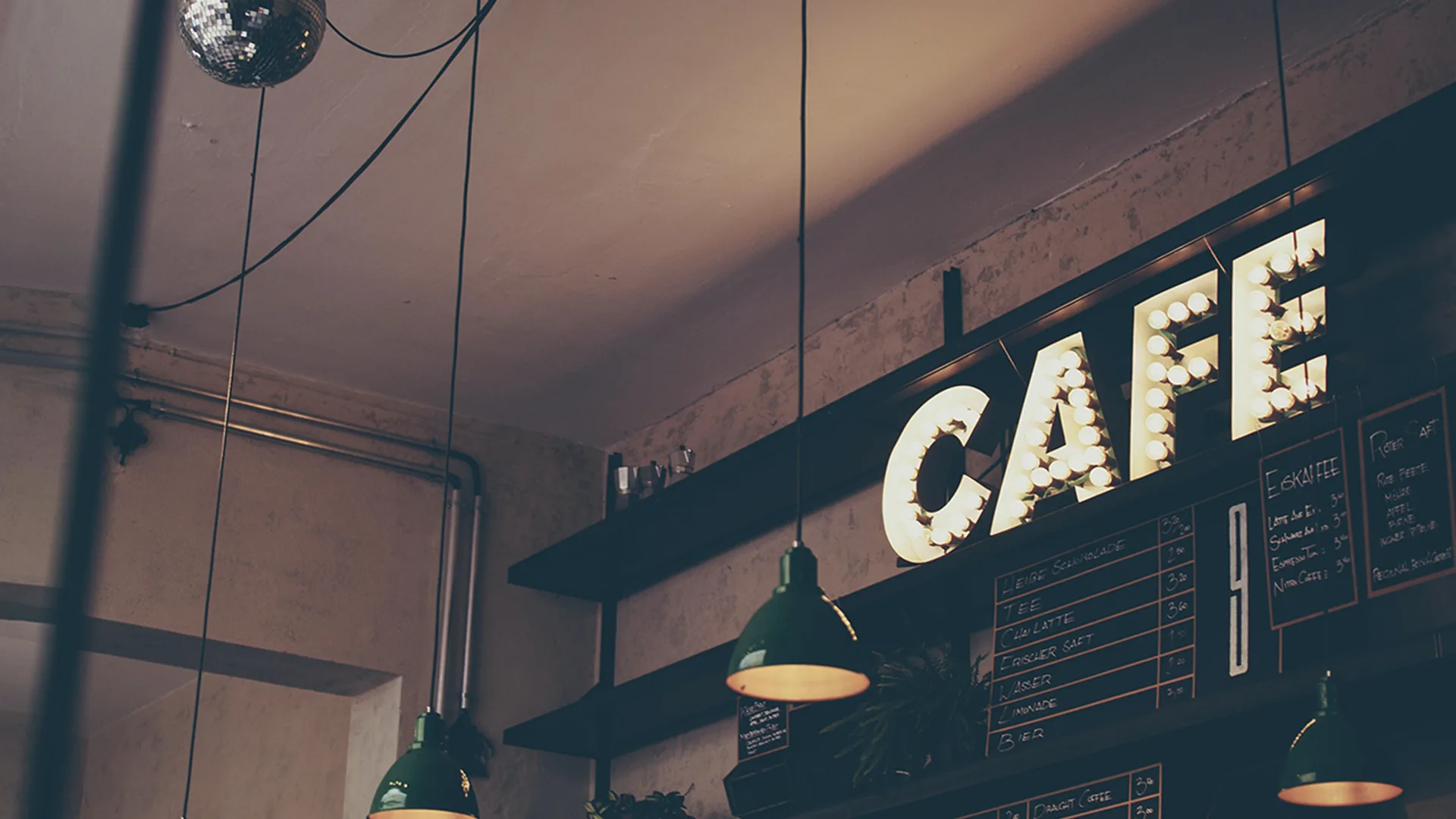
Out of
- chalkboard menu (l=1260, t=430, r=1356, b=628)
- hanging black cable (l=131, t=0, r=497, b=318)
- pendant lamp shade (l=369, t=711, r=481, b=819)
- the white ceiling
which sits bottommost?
Result: pendant lamp shade (l=369, t=711, r=481, b=819)

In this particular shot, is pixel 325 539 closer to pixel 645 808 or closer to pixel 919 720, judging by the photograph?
pixel 645 808

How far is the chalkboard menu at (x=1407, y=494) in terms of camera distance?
2.81m

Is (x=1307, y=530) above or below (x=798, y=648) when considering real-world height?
above

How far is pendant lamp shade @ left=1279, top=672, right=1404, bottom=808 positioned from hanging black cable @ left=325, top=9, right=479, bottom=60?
2511 millimetres

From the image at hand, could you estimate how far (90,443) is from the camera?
62 cm

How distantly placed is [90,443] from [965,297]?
167 inches

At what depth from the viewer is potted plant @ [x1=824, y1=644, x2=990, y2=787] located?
381 cm

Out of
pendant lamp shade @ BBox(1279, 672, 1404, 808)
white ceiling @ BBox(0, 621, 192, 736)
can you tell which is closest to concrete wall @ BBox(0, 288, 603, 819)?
white ceiling @ BBox(0, 621, 192, 736)

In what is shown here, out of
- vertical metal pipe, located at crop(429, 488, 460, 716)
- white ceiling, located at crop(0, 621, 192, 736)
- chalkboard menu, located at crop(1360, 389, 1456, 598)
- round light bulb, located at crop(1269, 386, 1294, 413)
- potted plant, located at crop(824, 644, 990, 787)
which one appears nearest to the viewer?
chalkboard menu, located at crop(1360, 389, 1456, 598)

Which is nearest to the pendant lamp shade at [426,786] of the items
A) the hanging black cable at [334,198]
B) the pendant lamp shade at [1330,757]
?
the hanging black cable at [334,198]

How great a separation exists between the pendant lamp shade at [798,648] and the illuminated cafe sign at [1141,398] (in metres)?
1.05

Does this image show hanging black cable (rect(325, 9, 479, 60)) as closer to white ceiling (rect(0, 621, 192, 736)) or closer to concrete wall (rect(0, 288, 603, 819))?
concrete wall (rect(0, 288, 603, 819))

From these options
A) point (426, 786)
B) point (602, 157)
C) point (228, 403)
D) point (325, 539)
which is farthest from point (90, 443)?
point (325, 539)

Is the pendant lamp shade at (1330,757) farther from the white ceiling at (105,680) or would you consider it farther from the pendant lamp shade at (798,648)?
the white ceiling at (105,680)
